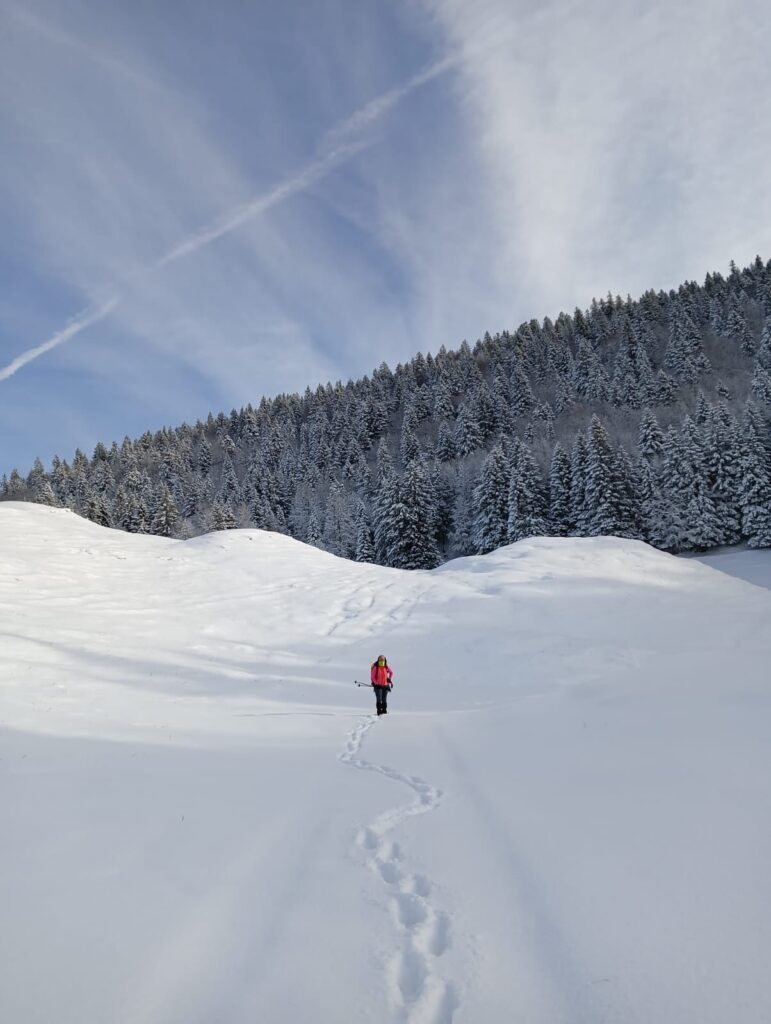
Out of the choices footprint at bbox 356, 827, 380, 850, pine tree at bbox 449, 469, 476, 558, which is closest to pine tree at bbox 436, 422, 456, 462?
pine tree at bbox 449, 469, 476, 558

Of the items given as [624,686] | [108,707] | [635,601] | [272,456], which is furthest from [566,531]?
[272,456]

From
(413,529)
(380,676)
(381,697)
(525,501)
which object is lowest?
(381,697)

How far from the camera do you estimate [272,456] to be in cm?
12538

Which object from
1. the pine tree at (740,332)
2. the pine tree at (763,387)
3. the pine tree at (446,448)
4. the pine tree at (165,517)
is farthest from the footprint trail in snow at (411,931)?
the pine tree at (740,332)

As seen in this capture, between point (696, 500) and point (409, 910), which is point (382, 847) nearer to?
point (409, 910)

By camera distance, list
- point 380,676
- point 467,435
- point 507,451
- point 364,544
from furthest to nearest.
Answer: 1. point 467,435
2. point 507,451
3. point 364,544
4. point 380,676

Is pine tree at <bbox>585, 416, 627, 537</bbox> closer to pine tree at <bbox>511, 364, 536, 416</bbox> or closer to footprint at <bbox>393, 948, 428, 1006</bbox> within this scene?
pine tree at <bbox>511, 364, 536, 416</bbox>

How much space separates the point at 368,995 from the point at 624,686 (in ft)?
34.6

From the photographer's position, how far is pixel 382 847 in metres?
4.49

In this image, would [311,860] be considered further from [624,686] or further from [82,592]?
[82,592]

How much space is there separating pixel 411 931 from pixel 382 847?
1284 mm

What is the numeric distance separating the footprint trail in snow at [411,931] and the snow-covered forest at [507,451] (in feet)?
164

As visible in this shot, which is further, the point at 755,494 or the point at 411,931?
the point at 755,494

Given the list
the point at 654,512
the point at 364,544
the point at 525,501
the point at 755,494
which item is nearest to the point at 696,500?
the point at 654,512
